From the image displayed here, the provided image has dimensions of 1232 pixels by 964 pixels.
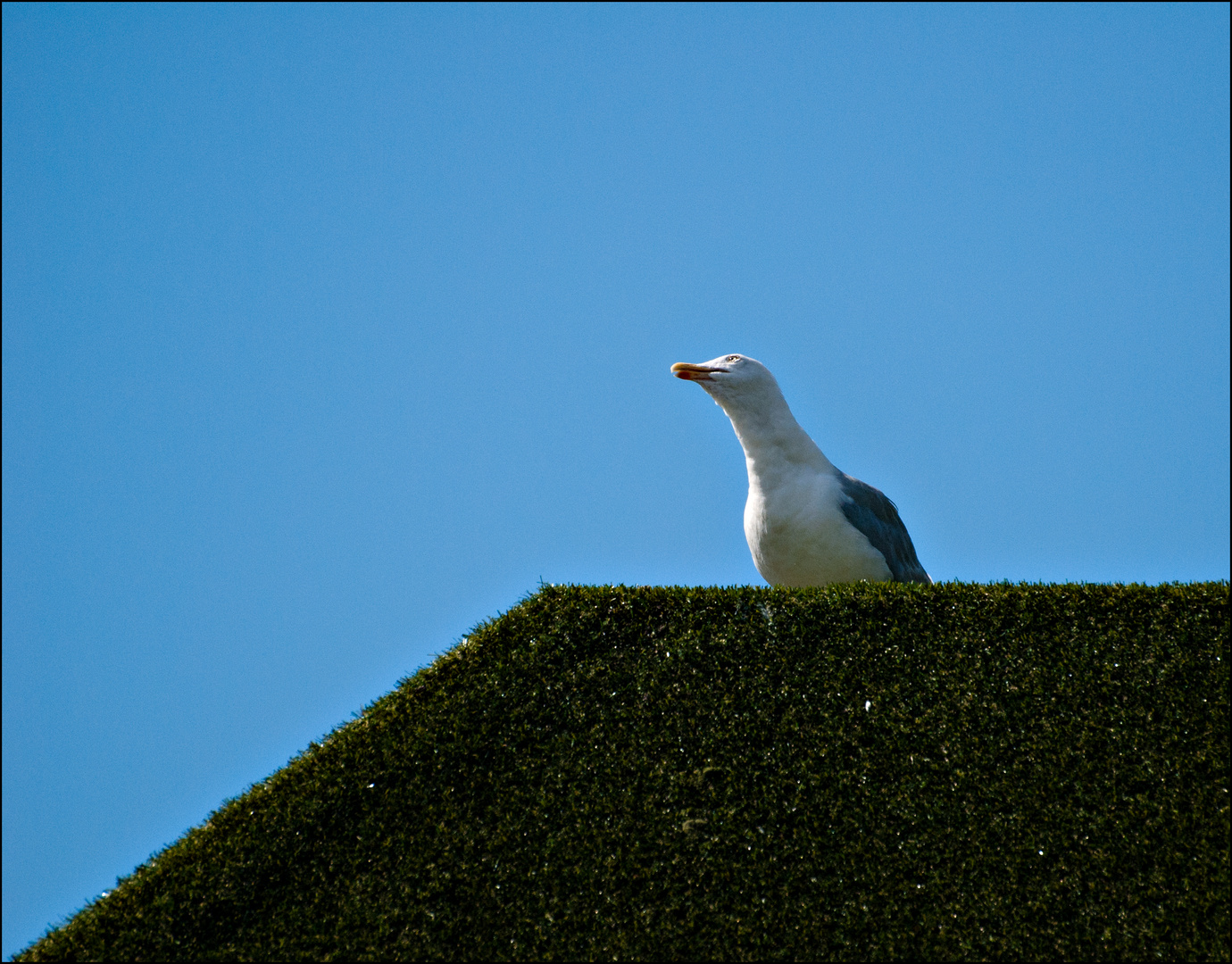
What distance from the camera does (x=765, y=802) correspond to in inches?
203

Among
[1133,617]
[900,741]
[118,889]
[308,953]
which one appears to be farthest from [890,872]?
[118,889]

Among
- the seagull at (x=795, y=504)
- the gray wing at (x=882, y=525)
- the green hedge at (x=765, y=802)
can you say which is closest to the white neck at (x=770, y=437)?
the seagull at (x=795, y=504)

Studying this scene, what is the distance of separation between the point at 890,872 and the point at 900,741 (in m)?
0.67

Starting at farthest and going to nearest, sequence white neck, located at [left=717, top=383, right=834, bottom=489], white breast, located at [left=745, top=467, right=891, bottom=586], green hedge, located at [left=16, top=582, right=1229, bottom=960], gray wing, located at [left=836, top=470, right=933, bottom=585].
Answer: white neck, located at [left=717, top=383, right=834, bottom=489] < gray wing, located at [left=836, top=470, right=933, bottom=585] < white breast, located at [left=745, top=467, right=891, bottom=586] < green hedge, located at [left=16, top=582, right=1229, bottom=960]

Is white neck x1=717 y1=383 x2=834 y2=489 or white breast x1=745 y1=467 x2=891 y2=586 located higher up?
white neck x1=717 y1=383 x2=834 y2=489

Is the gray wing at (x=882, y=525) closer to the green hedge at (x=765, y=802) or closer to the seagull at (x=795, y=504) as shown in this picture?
the seagull at (x=795, y=504)

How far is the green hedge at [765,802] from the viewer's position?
4.75 meters

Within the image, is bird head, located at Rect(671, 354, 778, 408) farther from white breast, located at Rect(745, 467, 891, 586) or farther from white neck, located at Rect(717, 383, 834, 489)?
white breast, located at Rect(745, 467, 891, 586)

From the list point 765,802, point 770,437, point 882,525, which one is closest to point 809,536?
point 882,525

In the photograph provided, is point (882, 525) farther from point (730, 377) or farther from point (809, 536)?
point (730, 377)

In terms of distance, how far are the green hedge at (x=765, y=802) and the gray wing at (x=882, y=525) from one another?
1794 mm

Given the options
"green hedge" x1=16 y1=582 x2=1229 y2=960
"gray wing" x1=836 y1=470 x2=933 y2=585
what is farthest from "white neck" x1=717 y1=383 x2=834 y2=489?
"green hedge" x1=16 y1=582 x2=1229 y2=960

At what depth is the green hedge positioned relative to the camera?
475cm

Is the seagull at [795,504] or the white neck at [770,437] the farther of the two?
the white neck at [770,437]
